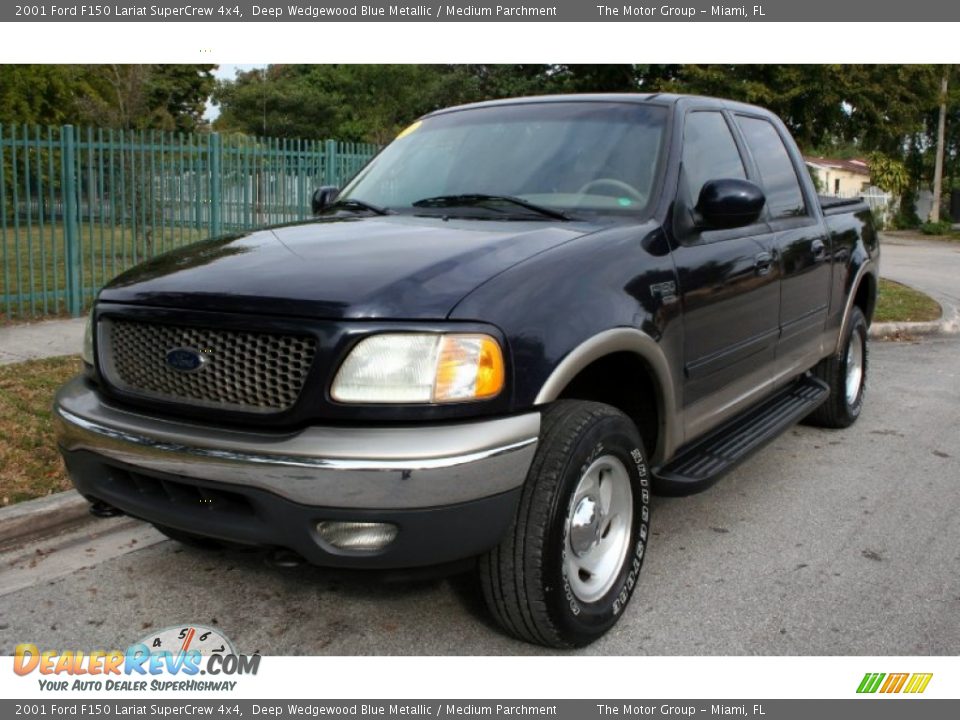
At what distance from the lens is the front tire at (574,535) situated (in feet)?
9.37

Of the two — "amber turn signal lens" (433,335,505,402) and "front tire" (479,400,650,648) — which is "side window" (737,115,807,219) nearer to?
"front tire" (479,400,650,648)

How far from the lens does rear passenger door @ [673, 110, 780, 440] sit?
369 centimetres

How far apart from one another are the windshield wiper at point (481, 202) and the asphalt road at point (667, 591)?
1475mm

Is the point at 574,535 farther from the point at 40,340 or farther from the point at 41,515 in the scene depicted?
the point at 40,340

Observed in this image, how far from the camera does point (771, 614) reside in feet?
11.3

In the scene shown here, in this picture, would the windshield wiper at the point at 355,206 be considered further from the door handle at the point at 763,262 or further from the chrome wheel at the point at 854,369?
the chrome wheel at the point at 854,369

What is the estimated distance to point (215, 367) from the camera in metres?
2.83

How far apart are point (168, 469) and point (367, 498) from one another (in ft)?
2.21

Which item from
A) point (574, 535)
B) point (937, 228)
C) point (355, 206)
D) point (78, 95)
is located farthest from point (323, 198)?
point (937, 228)

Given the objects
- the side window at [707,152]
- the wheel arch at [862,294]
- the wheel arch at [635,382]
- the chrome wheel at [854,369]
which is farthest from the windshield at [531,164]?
the chrome wheel at [854,369]

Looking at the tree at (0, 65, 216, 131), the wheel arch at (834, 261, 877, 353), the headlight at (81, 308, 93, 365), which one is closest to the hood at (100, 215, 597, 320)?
the headlight at (81, 308, 93, 365)

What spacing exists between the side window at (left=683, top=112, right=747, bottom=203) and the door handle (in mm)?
410

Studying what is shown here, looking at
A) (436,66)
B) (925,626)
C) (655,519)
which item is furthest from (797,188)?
(436,66)

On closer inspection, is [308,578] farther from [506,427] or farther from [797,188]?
[797,188]
